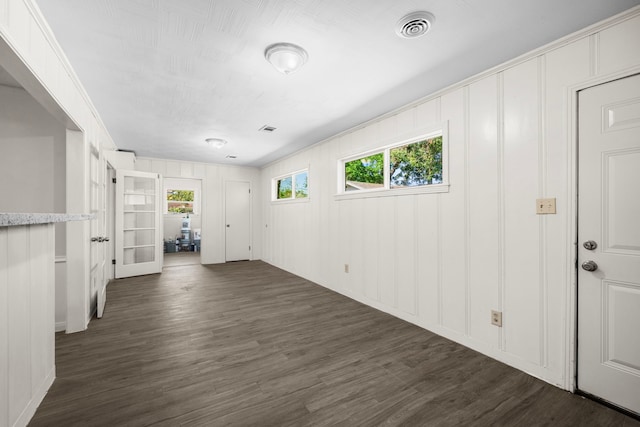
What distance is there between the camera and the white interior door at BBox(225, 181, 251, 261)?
272 inches

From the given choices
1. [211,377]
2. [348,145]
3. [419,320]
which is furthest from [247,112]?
[419,320]

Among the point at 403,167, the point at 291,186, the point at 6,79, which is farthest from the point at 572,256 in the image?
the point at 6,79

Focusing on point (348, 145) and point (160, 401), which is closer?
point (160, 401)

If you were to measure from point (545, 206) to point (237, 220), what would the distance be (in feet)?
20.7

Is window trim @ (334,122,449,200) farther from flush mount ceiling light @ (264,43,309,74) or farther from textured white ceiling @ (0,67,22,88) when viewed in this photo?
textured white ceiling @ (0,67,22,88)

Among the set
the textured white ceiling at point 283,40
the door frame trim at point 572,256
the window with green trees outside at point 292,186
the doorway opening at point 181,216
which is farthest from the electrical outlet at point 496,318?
the doorway opening at point 181,216

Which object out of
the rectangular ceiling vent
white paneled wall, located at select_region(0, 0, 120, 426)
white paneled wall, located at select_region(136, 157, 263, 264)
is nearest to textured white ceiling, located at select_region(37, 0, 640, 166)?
white paneled wall, located at select_region(0, 0, 120, 426)

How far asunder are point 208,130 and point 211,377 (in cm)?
333

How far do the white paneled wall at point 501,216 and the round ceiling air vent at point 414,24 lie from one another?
91 centimetres

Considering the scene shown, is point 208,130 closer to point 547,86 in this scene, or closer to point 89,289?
point 89,289

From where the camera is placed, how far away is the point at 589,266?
5.92ft

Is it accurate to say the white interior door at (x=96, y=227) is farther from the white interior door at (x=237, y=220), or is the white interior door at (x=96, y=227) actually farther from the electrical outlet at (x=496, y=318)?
the electrical outlet at (x=496, y=318)

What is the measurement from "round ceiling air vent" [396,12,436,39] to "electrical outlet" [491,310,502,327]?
2.24m

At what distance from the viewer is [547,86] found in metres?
2.01
